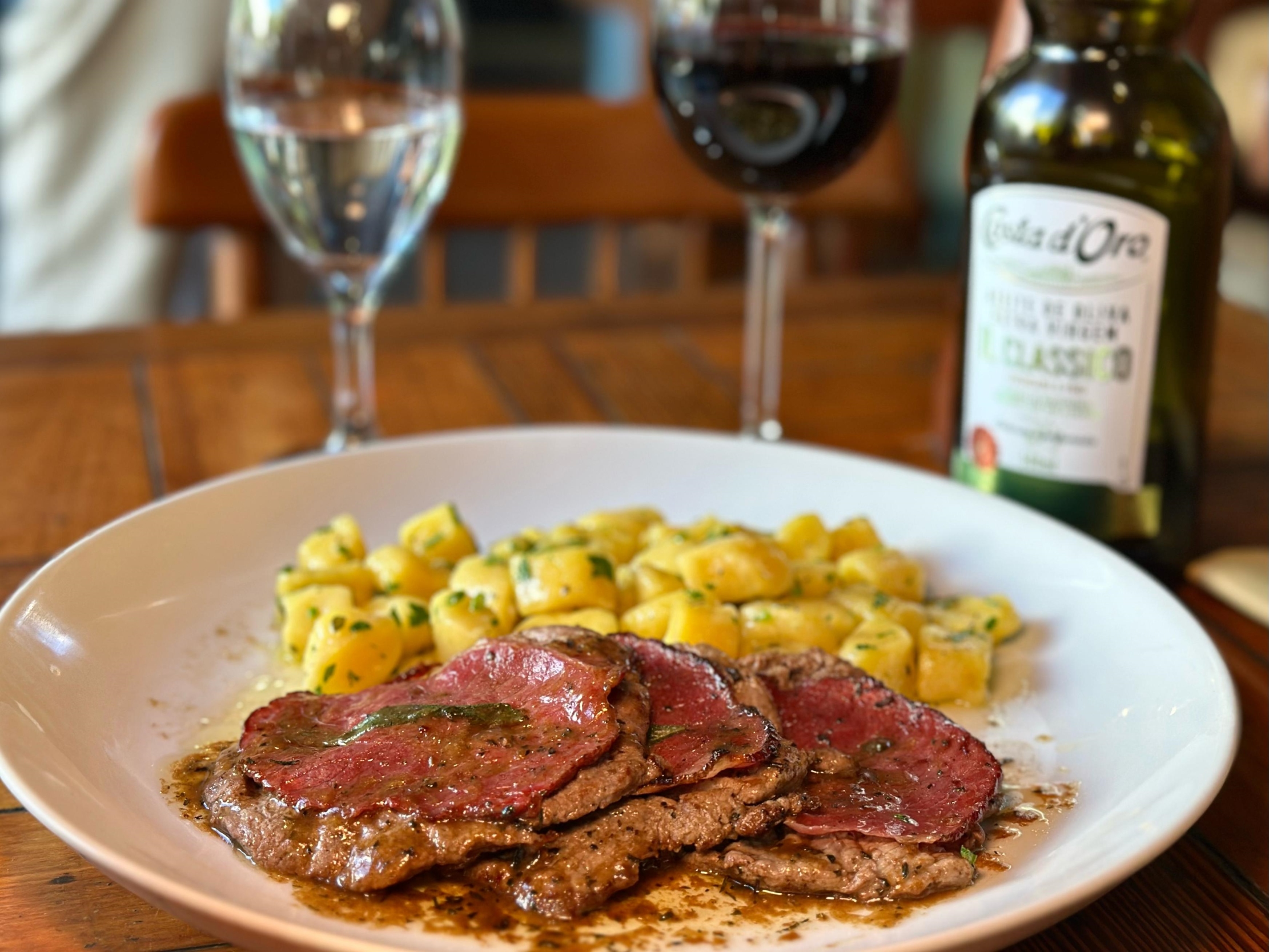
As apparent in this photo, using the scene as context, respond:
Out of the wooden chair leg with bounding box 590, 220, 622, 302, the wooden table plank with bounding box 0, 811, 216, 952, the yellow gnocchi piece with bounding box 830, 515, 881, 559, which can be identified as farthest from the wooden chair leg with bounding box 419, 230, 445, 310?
the wooden table plank with bounding box 0, 811, 216, 952

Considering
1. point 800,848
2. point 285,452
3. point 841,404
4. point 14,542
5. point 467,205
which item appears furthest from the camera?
point 467,205

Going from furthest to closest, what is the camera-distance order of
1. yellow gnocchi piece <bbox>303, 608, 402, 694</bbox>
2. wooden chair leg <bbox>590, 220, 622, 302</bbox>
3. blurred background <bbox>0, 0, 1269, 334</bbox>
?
blurred background <bbox>0, 0, 1269, 334</bbox>, wooden chair leg <bbox>590, 220, 622, 302</bbox>, yellow gnocchi piece <bbox>303, 608, 402, 694</bbox>

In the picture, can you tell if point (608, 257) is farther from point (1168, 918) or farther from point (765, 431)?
point (1168, 918)

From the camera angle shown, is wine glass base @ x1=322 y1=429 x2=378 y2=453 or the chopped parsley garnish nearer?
the chopped parsley garnish

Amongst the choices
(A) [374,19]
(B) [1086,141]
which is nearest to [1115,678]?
(B) [1086,141]

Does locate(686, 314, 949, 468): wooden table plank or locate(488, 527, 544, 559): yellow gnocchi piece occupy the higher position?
locate(488, 527, 544, 559): yellow gnocchi piece

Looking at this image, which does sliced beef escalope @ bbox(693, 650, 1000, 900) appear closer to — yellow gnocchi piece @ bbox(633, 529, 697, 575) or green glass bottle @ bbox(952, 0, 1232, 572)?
yellow gnocchi piece @ bbox(633, 529, 697, 575)

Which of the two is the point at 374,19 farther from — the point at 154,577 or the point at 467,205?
the point at 467,205
